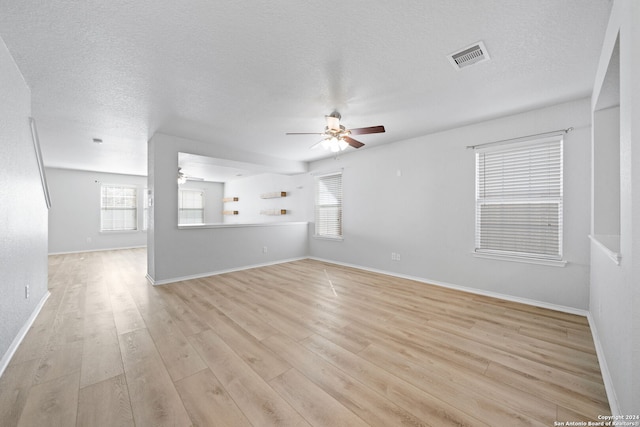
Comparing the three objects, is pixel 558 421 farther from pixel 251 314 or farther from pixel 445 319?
pixel 251 314

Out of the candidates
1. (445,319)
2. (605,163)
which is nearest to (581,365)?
(445,319)

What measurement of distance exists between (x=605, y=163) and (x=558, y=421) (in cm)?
244

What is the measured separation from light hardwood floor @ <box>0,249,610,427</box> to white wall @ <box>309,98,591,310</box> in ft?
1.36

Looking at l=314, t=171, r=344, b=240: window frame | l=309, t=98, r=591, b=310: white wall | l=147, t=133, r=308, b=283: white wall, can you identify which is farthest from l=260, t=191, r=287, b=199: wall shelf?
l=309, t=98, r=591, b=310: white wall

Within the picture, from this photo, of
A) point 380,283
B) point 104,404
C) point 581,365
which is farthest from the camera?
point 380,283

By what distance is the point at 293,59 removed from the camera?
2.12 m

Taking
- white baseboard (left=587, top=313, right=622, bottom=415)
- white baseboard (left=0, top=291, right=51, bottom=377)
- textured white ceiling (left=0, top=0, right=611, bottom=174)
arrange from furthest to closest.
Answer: white baseboard (left=0, top=291, right=51, bottom=377)
textured white ceiling (left=0, top=0, right=611, bottom=174)
white baseboard (left=587, top=313, right=622, bottom=415)

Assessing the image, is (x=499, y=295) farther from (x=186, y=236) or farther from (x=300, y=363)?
(x=186, y=236)

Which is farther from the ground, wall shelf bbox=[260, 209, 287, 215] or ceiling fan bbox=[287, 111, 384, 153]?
ceiling fan bbox=[287, 111, 384, 153]

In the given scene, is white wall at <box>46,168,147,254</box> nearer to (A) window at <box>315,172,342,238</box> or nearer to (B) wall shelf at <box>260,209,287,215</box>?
(B) wall shelf at <box>260,209,287,215</box>

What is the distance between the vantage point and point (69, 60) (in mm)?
2102

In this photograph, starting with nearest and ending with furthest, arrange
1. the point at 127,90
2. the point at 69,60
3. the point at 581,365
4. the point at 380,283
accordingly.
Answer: the point at 581,365 < the point at 69,60 < the point at 127,90 < the point at 380,283

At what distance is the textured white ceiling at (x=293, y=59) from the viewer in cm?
163

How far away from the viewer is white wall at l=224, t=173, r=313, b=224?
647cm
